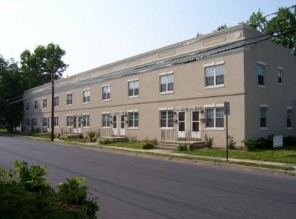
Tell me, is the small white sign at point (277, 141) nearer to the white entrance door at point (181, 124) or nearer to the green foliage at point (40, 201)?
the white entrance door at point (181, 124)

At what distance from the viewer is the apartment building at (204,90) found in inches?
923

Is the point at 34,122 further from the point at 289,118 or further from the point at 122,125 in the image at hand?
the point at 289,118

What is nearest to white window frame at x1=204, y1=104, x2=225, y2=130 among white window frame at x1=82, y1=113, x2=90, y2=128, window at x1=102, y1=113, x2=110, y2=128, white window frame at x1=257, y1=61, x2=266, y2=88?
white window frame at x1=257, y1=61, x2=266, y2=88

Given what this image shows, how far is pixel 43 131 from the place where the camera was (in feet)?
183

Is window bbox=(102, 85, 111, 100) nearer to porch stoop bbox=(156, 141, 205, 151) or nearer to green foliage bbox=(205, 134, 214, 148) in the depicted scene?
porch stoop bbox=(156, 141, 205, 151)

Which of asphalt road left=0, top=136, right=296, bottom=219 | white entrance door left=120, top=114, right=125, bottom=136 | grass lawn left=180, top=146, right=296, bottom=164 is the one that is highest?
white entrance door left=120, top=114, right=125, bottom=136

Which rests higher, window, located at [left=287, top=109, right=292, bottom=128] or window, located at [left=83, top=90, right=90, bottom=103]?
window, located at [left=83, top=90, right=90, bottom=103]

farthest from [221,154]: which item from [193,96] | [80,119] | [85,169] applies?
[80,119]

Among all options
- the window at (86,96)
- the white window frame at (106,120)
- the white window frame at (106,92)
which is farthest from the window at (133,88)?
the window at (86,96)

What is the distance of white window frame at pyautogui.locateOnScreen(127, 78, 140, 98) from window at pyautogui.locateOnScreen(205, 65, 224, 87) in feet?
29.5

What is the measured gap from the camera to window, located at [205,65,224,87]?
80.5ft

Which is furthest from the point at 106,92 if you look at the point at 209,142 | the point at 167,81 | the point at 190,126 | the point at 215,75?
the point at 209,142

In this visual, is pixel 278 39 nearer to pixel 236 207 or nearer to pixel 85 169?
pixel 85 169

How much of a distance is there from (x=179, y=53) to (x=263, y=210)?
70.0ft
